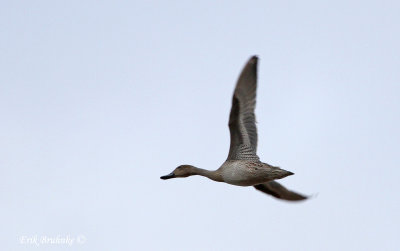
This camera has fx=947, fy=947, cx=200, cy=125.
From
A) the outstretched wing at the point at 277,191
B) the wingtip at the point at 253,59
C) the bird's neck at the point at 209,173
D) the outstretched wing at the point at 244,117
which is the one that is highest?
the wingtip at the point at 253,59

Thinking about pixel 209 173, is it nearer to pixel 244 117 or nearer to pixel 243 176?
pixel 243 176

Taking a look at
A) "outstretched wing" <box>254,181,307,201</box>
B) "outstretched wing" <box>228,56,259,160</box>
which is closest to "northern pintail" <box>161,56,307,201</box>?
"outstretched wing" <box>228,56,259,160</box>

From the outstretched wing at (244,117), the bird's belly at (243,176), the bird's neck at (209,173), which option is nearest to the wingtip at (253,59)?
the outstretched wing at (244,117)

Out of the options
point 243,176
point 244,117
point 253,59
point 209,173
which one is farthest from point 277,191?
point 253,59

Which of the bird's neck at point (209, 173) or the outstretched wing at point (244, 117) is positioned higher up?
the outstretched wing at point (244, 117)

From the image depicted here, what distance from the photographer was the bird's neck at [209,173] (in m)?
23.3

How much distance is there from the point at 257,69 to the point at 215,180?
2950 millimetres

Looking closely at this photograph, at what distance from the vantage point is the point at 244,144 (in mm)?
23250

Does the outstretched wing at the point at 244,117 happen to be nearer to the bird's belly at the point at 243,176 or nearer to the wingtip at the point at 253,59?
the wingtip at the point at 253,59

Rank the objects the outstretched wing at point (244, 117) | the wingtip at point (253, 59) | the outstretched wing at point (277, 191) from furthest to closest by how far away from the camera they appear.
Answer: the outstretched wing at point (277, 191), the wingtip at point (253, 59), the outstretched wing at point (244, 117)

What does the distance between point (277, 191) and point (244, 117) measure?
2970 mm

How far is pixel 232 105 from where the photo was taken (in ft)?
76.2

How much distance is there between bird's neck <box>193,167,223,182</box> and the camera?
23.3 metres

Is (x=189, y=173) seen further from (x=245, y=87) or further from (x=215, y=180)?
(x=245, y=87)
